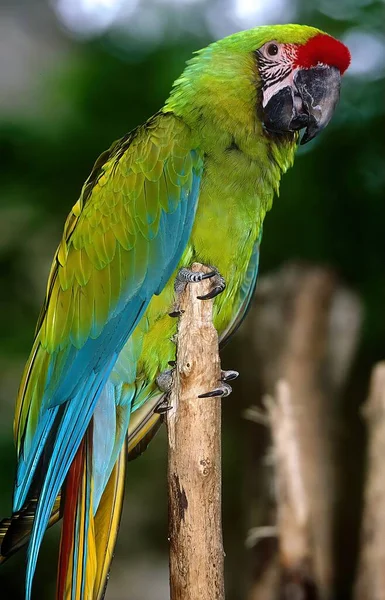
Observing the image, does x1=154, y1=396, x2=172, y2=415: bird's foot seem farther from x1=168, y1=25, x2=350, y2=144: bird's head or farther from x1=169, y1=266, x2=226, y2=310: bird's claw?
x1=168, y1=25, x2=350, y2=144: bird's head

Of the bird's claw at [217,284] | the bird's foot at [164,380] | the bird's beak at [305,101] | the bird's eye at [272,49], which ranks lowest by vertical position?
the bird's foot at [164,380]

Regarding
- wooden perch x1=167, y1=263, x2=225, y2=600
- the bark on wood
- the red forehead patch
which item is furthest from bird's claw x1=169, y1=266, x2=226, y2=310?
the bark on wood

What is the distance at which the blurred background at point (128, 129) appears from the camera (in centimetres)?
191

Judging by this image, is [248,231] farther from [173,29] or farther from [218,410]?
[173,29]

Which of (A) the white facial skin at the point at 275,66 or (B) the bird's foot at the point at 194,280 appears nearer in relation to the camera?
(B) the bird's foot at the point at 194,280

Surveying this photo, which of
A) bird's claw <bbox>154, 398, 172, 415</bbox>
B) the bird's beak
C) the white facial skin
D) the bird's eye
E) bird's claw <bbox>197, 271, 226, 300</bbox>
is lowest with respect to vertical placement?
bird's claw <bbox>154, 398, 172, 415</bbox>

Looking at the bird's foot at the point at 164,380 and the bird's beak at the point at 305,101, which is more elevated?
the bird's beak at the point at 305,101

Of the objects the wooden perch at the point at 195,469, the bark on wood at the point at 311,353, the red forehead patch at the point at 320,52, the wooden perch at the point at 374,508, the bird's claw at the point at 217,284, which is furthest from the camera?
the bark on wood at the point at 311,353

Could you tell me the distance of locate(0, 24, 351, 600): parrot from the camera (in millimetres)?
1246

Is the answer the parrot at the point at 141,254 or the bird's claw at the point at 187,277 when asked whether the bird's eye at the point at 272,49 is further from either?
the bird's claw at the point at 187,277

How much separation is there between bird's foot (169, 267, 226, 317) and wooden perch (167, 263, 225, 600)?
0.34 ft

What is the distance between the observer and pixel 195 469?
3.63 ft

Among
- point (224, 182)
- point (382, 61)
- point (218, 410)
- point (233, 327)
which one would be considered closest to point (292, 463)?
point (233, 327)

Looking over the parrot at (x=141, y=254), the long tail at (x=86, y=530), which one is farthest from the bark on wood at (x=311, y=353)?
the long tail at (x=86, y=530)
